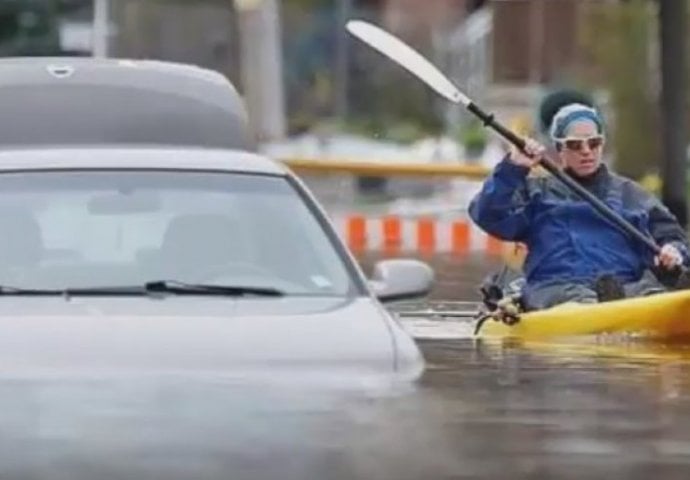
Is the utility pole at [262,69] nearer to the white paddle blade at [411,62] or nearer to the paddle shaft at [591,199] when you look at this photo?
the white paddle blade at [411,62]

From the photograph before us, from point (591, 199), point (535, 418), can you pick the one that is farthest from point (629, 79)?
point (535, 418)

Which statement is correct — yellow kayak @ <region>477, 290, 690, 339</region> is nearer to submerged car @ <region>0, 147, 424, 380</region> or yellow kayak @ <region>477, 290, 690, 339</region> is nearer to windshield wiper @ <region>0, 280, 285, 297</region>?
submerged car @ <region>0, 147, 424, 380</region>

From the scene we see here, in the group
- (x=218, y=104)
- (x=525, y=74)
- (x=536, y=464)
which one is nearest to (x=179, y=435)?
(x=536, y=464)

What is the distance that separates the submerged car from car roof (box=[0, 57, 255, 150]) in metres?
3.21

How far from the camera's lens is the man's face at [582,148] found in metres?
11.1

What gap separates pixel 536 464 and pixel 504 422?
0.72m

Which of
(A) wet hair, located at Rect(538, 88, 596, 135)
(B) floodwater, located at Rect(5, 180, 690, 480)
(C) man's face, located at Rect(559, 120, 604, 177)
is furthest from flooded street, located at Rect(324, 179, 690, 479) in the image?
(A) wet hair, located at Rect(538, 88, 596, 135)

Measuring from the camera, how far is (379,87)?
159ft

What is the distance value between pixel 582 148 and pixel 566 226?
32cm

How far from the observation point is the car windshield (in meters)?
8.62

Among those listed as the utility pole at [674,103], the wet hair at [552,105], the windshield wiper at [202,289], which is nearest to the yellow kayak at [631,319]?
the wet hair at [552,105]

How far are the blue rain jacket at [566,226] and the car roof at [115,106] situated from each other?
206cm

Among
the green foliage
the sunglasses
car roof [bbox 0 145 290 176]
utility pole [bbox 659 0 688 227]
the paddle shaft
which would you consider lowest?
the green foliage

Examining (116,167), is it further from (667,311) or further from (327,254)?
(667,311)
